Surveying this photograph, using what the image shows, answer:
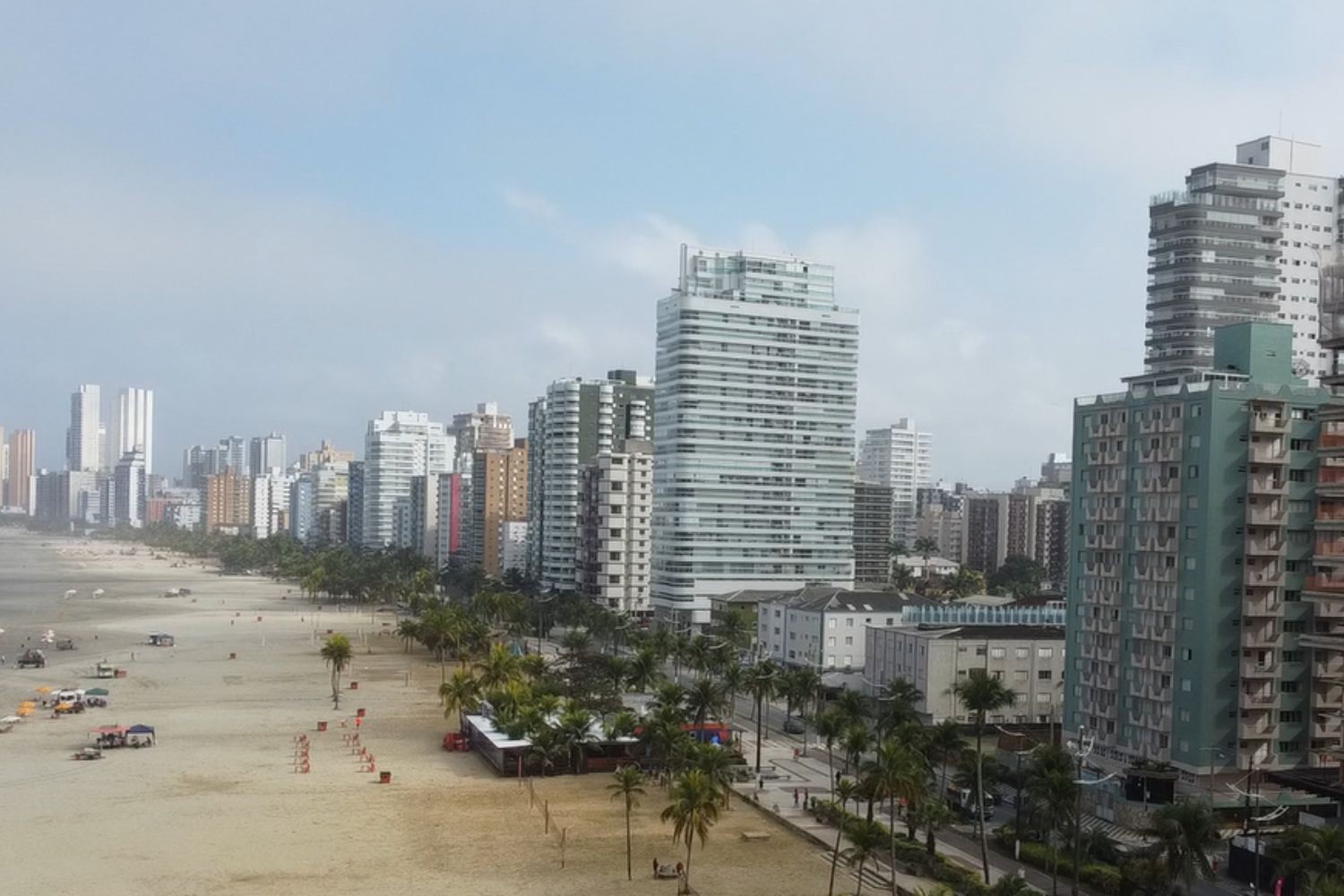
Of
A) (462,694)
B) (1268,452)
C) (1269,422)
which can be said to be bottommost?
(462,694)

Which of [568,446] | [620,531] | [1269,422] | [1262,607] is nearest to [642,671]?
[1262,607]

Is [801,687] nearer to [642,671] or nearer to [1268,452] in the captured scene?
[642,671]

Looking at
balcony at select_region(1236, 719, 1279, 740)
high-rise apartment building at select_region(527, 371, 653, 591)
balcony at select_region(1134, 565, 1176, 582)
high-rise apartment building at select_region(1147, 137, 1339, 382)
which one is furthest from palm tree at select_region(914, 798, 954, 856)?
high-rise apartment building at select_region(527, 371, 653, 591)

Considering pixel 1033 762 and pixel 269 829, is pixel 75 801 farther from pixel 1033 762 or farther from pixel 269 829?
pixel 1033 762

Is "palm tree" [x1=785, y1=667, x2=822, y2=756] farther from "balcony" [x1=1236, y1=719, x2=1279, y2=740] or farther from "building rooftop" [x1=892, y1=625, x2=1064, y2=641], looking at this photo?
"balcony" [x1=1236, y1=719, x2=1279, y2=740]

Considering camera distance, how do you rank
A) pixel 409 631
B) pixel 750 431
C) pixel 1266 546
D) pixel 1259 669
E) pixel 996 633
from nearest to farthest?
Result: pixel 1259 669 < pixel 1266 546 < pixel 996 633 < pixel 409 631 < pixel 750 431

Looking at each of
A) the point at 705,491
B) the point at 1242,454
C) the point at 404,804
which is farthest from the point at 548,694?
the point at 705,491
